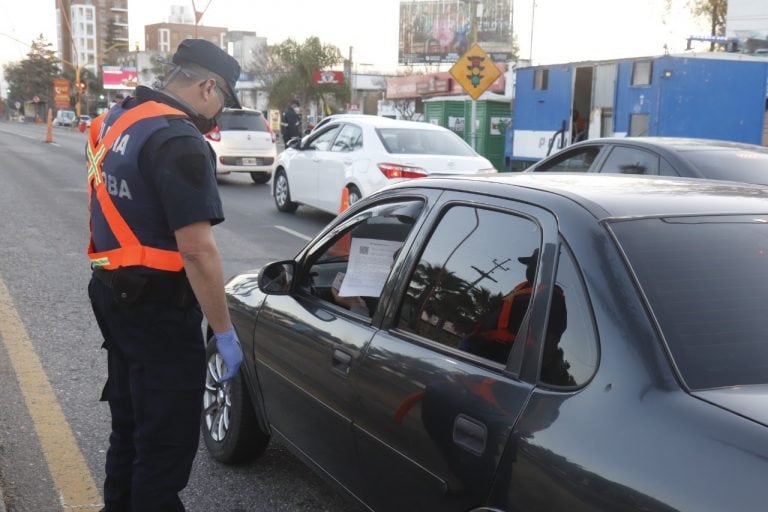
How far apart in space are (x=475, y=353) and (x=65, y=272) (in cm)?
686

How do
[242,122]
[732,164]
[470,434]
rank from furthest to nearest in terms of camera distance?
[242,122] < [732,164] < [470,434]

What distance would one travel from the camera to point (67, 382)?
5.19 m

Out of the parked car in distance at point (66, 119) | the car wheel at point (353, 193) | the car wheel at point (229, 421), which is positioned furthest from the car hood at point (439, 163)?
the parked car in distance at point (66, 119)

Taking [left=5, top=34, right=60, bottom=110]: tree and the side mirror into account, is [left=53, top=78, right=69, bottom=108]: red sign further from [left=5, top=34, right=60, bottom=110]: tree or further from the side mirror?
the side mirror

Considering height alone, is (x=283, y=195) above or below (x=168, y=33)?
below

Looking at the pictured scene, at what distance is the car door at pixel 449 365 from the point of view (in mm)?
2314

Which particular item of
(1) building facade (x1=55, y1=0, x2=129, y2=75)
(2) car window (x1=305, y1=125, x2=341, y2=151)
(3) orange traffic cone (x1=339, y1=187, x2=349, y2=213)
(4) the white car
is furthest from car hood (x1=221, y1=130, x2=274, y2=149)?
(1) building facade (x1=55, y1=0, x2=129, y2=75)

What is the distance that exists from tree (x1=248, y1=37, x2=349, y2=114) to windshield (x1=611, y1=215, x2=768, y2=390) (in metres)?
64.2

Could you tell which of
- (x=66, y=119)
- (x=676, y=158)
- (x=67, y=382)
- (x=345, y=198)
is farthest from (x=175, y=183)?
(x=66, y=119)

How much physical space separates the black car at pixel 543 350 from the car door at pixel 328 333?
0.01 meters

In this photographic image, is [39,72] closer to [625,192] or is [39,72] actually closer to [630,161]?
[630,161]

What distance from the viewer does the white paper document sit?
3193 millimetres

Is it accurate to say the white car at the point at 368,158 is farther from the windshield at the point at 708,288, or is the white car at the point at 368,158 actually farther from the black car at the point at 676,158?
the windshield at the point at 708,288

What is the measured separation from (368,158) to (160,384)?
28.4ft
